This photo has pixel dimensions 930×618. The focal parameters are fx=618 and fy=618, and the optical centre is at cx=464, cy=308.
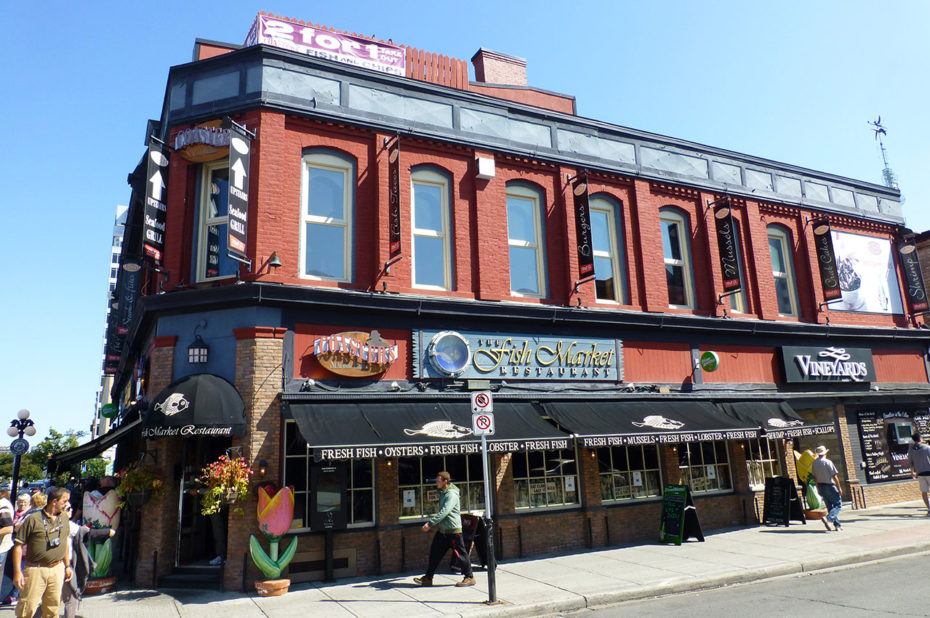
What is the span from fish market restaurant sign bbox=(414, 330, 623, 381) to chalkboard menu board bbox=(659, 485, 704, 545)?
2.80 m

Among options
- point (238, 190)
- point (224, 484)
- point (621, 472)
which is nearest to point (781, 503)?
point (621, 472)

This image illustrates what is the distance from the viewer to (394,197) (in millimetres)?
12398

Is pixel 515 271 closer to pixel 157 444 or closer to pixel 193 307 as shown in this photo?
pixel 193 307

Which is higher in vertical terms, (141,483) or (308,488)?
(141,483)

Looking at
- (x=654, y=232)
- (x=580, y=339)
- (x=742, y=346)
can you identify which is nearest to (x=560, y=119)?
(x=654, y=232)

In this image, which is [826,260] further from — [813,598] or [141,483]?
[141,483]

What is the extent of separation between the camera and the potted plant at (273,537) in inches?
380

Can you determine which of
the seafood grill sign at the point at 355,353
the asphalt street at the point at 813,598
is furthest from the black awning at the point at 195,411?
the asphalt street at the point at 813,598

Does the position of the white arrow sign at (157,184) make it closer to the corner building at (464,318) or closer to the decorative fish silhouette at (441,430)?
the corner building at (464,318)

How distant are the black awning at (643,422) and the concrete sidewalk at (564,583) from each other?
7.18 ft

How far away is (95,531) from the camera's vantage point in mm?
10406

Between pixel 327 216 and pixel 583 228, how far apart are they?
592 centimetres

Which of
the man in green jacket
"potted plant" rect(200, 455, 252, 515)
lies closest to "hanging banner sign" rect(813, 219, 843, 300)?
the man in green jacket

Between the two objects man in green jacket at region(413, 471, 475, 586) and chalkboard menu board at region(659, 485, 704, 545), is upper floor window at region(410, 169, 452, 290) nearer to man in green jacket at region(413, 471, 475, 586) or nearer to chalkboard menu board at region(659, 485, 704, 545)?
man in green jacket at region(413, 471, 475, 586)
